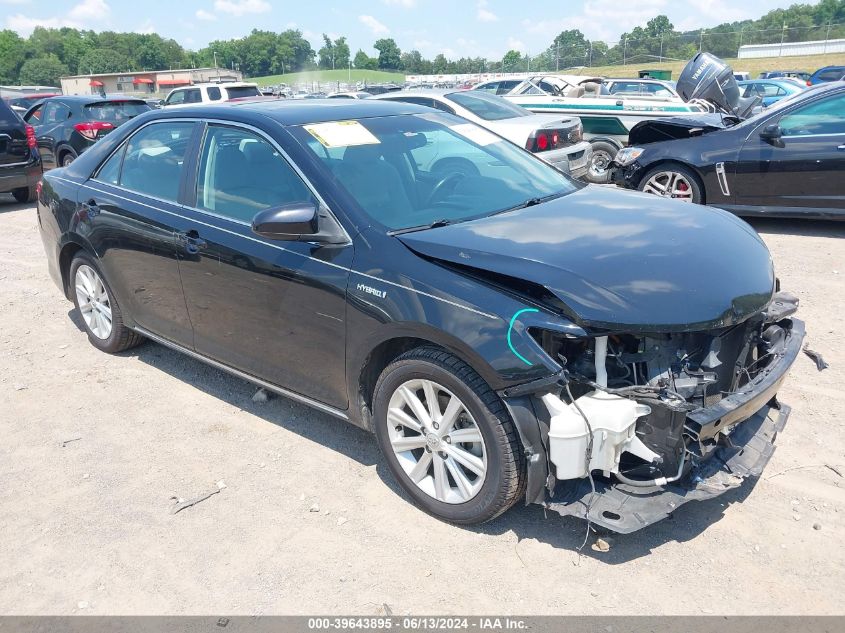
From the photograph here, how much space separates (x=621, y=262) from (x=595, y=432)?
0.75 metres

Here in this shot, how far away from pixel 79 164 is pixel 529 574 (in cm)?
428

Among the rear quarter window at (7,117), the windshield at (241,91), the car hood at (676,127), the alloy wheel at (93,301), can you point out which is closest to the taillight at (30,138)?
the rear quarter window at (7,117)

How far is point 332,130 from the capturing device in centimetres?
385

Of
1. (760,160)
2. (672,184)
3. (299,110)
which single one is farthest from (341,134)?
(760,160)

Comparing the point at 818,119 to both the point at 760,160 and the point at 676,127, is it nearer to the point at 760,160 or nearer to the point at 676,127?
the point at 760,160

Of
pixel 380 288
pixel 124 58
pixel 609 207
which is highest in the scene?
pixel 124 58

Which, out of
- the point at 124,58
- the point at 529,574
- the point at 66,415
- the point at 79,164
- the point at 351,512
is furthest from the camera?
the point at 124,58

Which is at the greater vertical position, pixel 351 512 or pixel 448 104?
pixel 448 104

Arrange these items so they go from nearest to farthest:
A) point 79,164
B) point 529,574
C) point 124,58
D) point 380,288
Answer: point 529,574 < point 380,288 < point 79,164 < point 124,58

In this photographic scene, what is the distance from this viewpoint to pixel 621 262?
303 centimetres

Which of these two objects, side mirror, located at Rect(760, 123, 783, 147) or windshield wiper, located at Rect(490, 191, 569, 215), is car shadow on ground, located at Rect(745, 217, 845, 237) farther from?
windshield wiper, located at Rect(490, 191, 569, 215)

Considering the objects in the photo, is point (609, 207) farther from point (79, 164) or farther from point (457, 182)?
point (79, 164)

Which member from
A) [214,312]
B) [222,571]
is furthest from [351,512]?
[214,312]

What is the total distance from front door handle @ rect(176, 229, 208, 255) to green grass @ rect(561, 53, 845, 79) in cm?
4605
